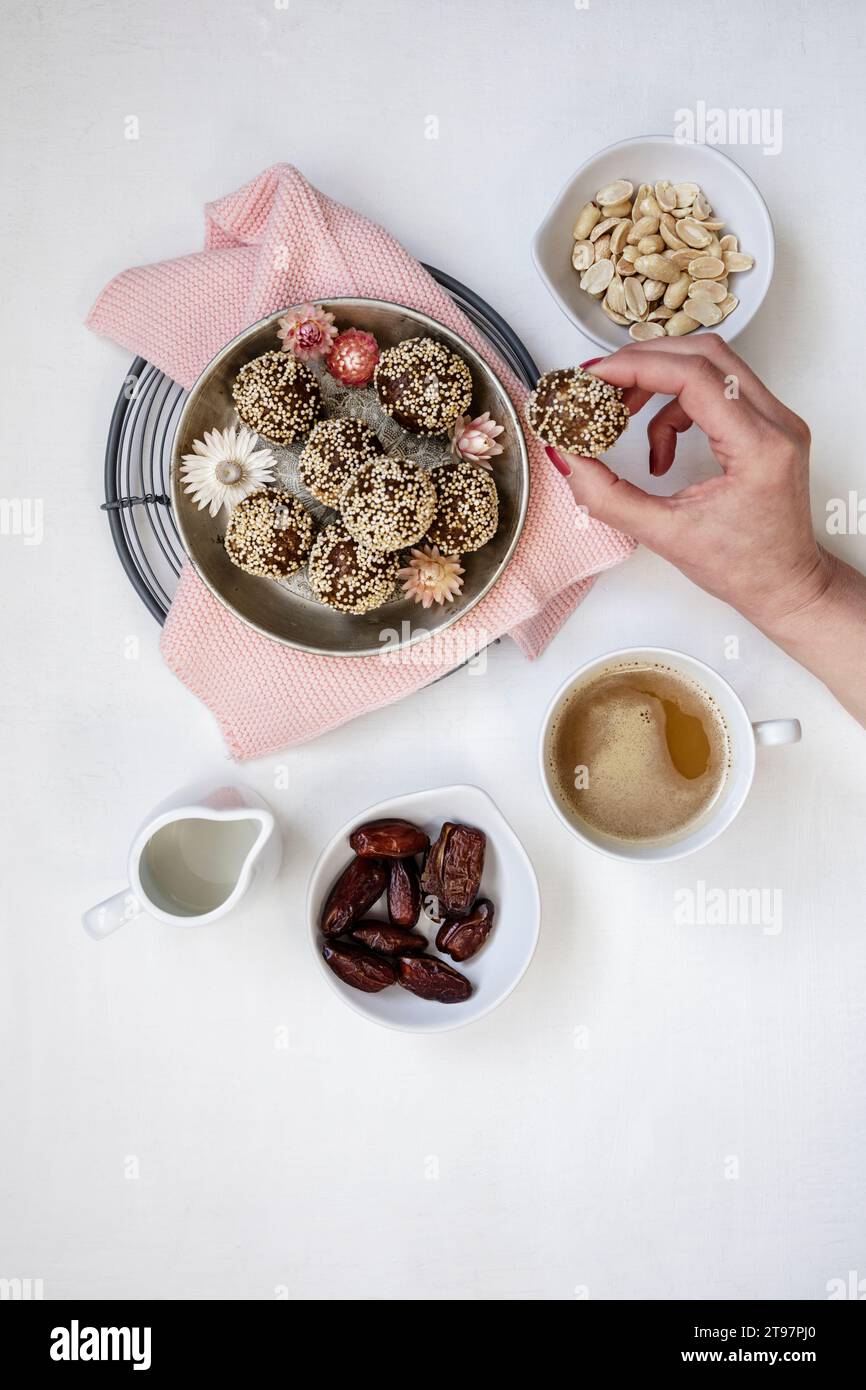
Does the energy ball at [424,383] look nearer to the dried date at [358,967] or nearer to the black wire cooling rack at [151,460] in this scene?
the black wire cooling rack at [151,460]

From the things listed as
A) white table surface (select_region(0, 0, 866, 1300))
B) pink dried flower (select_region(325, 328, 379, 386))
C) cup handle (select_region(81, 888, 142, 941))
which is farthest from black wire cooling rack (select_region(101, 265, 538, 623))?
cup handle (select_region(81, 888, 142, 941))

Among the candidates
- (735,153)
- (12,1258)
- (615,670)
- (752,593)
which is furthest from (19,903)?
(735,153)

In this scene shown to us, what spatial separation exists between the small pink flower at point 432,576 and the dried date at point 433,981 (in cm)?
38

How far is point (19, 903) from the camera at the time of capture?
44.6 inches

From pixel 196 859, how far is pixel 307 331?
57 centimetres

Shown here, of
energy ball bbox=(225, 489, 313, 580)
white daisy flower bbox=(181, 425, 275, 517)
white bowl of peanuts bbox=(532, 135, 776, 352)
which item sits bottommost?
energy ball bbox=(225, 489, 313, 580)

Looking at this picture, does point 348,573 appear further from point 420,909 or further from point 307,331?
point 420,909

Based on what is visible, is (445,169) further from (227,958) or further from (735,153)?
(227,958)

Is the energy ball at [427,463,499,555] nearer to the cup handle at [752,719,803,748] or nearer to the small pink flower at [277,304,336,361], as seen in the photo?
the small pink flower at [277,304,336,361]

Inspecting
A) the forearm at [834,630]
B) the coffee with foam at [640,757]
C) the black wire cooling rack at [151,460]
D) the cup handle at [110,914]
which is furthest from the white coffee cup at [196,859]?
the forearm at [834,630]

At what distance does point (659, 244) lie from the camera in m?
1.04

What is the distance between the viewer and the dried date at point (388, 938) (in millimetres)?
1054

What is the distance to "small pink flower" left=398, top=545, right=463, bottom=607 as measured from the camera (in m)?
1.01

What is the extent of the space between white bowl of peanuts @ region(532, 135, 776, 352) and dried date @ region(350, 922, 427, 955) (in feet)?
2.18
